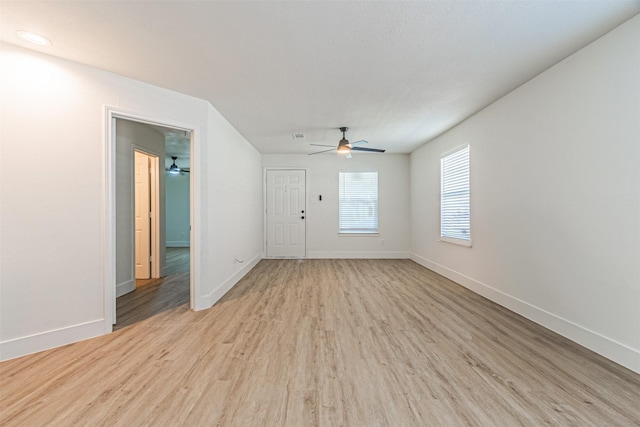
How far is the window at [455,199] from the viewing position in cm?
409

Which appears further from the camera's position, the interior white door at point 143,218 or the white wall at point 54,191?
the interior white door at point 143,218

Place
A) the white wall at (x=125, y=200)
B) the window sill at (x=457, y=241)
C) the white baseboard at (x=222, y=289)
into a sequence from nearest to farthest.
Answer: the white baseboard at (x=222, y=289), the white wall at (x=125, y=200), the window sill at (x=457, y=241)

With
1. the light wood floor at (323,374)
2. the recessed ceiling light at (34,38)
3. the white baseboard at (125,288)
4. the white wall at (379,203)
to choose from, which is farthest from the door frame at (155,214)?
the white wall at (379,203)

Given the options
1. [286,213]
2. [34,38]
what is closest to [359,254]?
[286,213]

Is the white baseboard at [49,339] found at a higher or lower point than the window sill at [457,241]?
lower

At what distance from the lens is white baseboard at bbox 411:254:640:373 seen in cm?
197

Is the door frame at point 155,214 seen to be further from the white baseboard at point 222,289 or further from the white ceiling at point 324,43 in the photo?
the white ceiling at point 324,43

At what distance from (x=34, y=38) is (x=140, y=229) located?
3193 mm

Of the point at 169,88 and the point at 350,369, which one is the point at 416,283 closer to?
the point at 350,369

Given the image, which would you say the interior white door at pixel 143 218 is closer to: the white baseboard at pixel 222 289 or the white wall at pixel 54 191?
the white baseboard at pixel 222 289

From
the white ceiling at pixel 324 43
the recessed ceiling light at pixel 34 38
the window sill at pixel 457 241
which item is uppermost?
the white ceiling at pixel 324 43

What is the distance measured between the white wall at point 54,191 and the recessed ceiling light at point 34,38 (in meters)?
0.19

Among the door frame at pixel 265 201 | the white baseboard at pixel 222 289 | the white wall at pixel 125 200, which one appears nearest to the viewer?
the white baseboard at pixel 222 289

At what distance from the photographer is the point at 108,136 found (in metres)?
2.61
